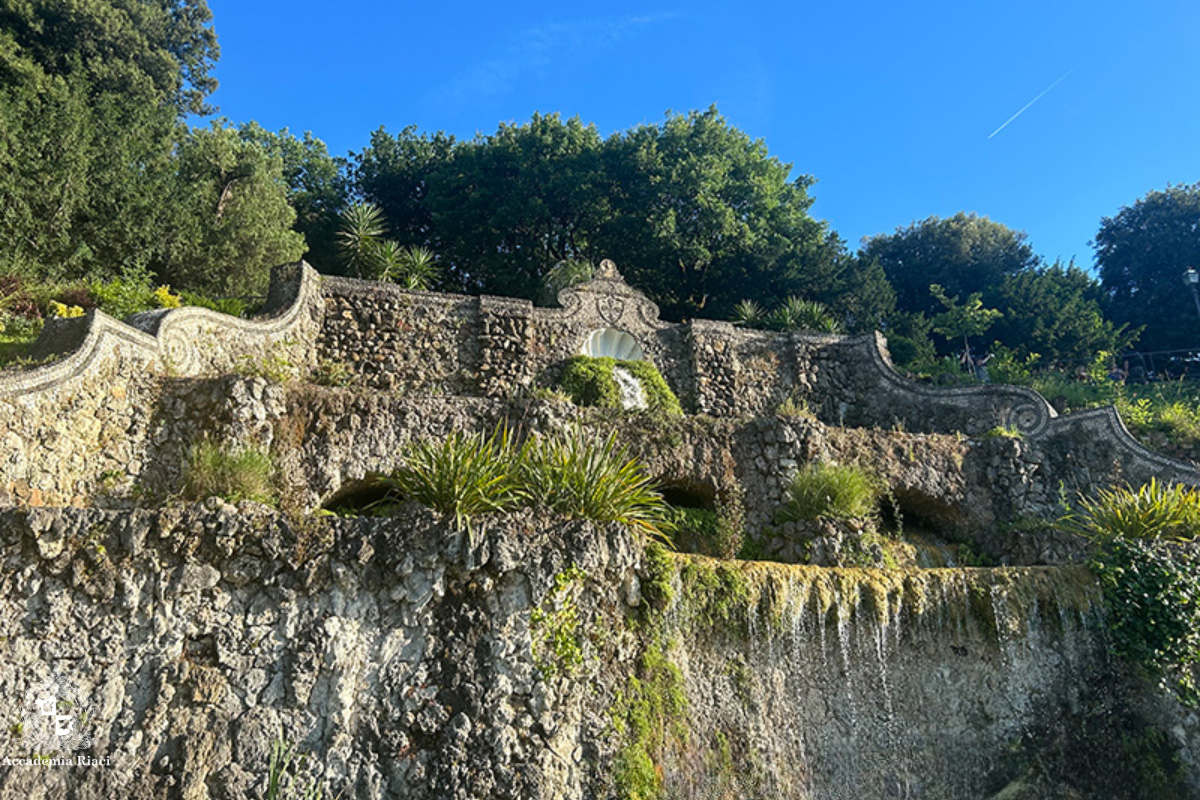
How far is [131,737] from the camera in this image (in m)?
7.00

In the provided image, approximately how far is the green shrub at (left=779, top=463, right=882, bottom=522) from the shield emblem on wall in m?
6.01

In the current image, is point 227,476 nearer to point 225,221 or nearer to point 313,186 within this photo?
point 225,221

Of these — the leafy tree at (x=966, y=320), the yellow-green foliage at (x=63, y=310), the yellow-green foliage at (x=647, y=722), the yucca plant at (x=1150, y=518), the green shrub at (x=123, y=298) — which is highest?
the leafy tree at (x=966, y=320)

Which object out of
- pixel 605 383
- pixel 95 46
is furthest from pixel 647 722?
pixel 95 46

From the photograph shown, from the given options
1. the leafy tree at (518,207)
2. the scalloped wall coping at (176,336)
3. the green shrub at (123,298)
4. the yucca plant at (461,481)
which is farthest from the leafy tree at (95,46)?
the yucca plant at (461,481)

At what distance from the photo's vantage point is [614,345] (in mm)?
17141

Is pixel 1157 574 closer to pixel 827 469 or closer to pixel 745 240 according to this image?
pixel 827 469

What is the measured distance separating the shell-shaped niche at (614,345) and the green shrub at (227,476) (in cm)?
807

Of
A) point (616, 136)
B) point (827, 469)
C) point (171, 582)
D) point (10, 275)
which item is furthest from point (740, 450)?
point (616, 136)

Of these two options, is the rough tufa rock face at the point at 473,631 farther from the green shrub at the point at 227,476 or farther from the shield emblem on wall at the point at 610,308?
the shield emblem on wall at the point at 610,308

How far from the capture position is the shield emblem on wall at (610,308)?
17234 millimetres

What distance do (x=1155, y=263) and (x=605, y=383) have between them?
98.1 feet

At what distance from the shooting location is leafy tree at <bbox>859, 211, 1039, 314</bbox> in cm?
3441

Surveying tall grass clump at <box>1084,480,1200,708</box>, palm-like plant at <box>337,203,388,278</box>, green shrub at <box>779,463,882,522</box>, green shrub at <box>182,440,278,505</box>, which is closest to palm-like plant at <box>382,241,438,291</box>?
palm-like plant at <box>337,203,388,278</box>
